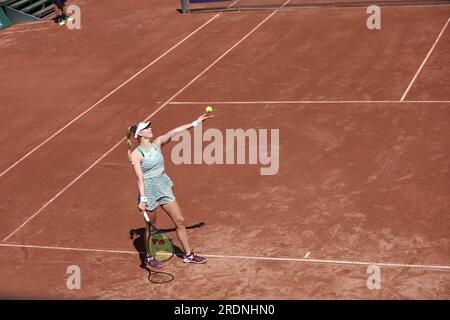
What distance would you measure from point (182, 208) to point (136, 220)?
77cm

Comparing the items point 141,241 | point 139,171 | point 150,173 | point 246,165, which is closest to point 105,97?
point 246,165

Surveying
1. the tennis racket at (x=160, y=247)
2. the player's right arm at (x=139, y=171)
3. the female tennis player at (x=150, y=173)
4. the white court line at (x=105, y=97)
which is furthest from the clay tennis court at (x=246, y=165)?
the player's right arm at (x=139, y=171)

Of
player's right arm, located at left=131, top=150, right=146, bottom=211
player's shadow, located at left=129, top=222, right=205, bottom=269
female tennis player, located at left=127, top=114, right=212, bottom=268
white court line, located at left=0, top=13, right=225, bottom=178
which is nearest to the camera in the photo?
player's right arm, located at left=131, top=150, right=146, bottom=211

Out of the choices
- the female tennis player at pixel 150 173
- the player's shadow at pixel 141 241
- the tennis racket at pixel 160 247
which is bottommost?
the player's shadow at pixel 141 241

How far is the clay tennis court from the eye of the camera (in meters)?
10.7

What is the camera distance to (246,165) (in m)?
14.1

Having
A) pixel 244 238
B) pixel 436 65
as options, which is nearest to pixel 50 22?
pixel 436 65

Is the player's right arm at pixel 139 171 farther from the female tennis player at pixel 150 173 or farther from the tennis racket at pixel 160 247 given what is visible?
the tennis racket at pixel 160 247

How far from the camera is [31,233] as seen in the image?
12.7 m

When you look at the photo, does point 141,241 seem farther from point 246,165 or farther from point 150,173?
point 246,165

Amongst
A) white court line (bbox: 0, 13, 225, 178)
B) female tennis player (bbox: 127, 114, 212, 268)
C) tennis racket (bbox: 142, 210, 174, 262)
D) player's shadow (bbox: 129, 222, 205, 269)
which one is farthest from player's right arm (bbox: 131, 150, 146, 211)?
white court line (bbox: 0, 13, 225, 178)

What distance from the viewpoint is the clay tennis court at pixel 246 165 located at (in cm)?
1071

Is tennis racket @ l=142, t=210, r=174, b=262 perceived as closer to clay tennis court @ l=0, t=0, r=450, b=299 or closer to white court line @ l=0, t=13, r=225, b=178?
Result: clay tennis court @ l=0, t=0, r=450, b=299
